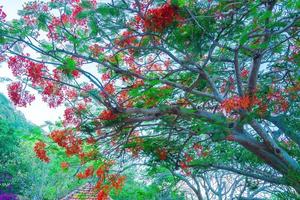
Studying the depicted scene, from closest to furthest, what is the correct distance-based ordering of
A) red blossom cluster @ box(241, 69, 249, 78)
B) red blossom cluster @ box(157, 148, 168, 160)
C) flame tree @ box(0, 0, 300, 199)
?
flame tree @ box(0, 0, 300, 199), red blossom cluster @ box(157, 148, 168, 160), red blossom cluster @ box(241, 69, 249, 78)

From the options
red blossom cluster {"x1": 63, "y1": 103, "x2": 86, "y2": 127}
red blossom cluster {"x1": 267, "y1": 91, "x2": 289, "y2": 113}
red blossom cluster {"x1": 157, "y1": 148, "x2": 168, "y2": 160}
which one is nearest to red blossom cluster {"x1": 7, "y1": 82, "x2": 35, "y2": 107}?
red blossom cluster {"x1": 63, "y1": 103, "x2": 86, "y2": 127}

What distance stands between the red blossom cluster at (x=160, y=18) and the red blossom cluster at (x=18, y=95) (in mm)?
2015

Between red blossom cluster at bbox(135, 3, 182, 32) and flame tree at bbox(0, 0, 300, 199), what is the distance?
0.01m

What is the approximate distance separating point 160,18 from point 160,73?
4.95ft

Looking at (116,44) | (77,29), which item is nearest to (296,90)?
(116,44)

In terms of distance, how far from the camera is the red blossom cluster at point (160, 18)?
17.5ft

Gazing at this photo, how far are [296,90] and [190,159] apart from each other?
2533 mm

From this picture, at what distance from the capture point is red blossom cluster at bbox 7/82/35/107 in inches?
212

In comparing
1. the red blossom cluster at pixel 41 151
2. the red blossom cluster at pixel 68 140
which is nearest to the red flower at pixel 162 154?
the red blossom cluster at pixel 68 140

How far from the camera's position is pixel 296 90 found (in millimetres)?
6613

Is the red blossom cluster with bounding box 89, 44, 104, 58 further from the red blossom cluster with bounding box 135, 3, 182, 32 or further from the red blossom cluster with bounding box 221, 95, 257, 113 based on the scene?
the red blossom cluster with bounding box 221, 95, 257, 113

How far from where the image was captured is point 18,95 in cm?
545

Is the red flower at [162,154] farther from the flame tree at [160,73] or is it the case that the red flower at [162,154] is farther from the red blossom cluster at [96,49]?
the red blossom cluster at [96,49]

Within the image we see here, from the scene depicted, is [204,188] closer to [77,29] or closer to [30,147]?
[77,29]
